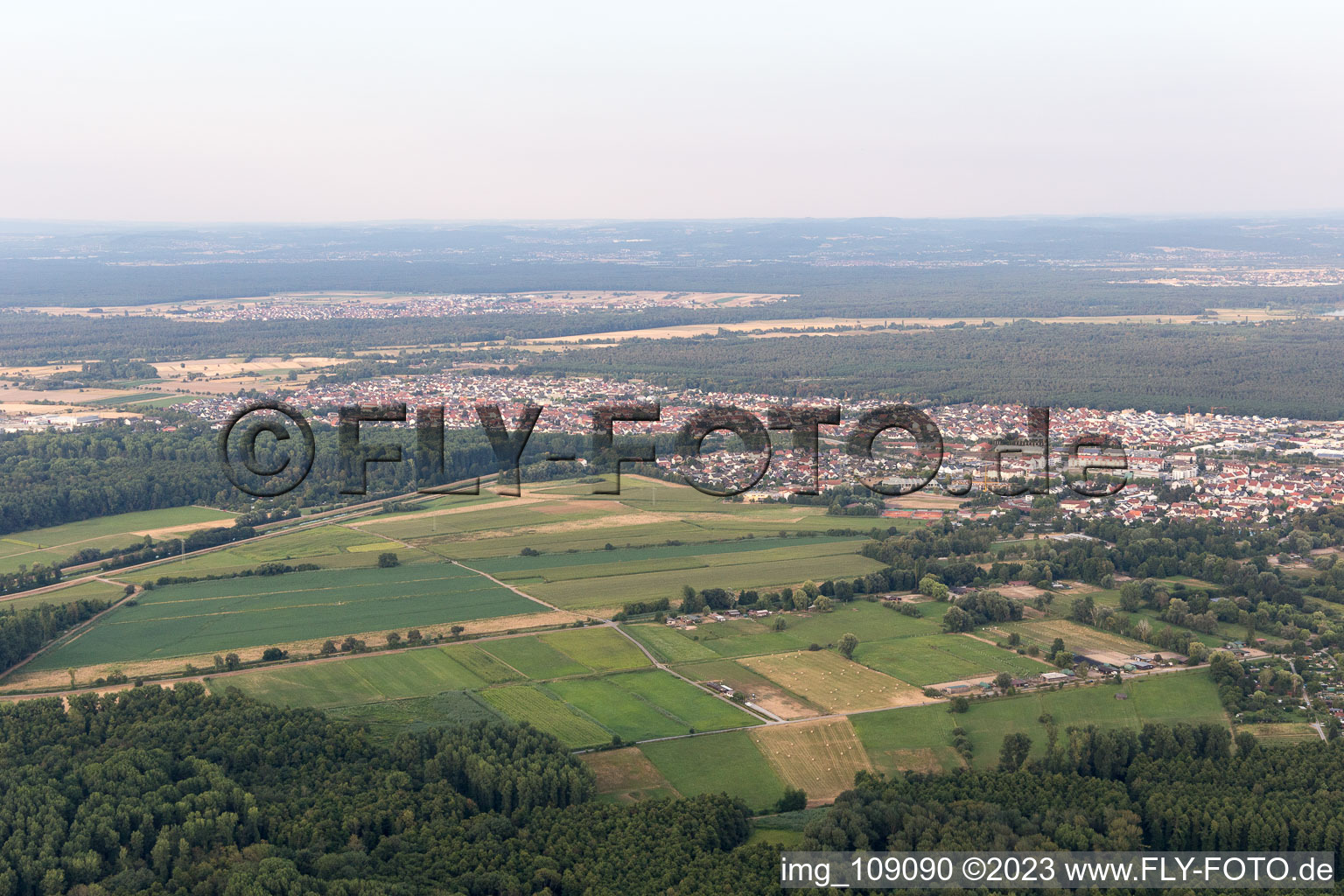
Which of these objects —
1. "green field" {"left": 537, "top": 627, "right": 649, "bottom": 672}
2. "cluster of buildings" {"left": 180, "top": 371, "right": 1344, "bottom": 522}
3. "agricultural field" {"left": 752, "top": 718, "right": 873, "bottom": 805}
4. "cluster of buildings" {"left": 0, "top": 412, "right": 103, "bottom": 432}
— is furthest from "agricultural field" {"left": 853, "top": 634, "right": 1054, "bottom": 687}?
"cluster of buildings" {"left": 0, "top": 412, "right": 103, "bottom": 432}

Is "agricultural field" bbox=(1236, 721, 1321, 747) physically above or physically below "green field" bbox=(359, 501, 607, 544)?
below

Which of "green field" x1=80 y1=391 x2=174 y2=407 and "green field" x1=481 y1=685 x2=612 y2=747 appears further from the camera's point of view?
"green field" x1=80 y1=391 x2=174 y2=407

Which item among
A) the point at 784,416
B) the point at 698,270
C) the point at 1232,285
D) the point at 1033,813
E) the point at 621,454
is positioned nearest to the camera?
the point at 1033,813

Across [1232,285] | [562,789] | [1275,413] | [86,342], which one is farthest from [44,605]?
[1232,285]

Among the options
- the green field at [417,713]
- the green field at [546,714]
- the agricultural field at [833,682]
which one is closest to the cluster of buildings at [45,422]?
the green field at [417,713]

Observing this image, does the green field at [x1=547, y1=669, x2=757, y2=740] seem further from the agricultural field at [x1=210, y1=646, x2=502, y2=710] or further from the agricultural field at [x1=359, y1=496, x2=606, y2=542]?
the agricultural field at [x1=359, y1=496, x2=606, y2=542]

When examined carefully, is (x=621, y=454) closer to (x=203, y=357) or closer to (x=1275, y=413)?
(x=1275, y=413)

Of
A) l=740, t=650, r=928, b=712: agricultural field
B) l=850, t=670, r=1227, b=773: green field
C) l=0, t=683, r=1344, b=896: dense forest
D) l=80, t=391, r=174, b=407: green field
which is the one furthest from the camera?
l=80, t=391, r=174, b=407: green field
